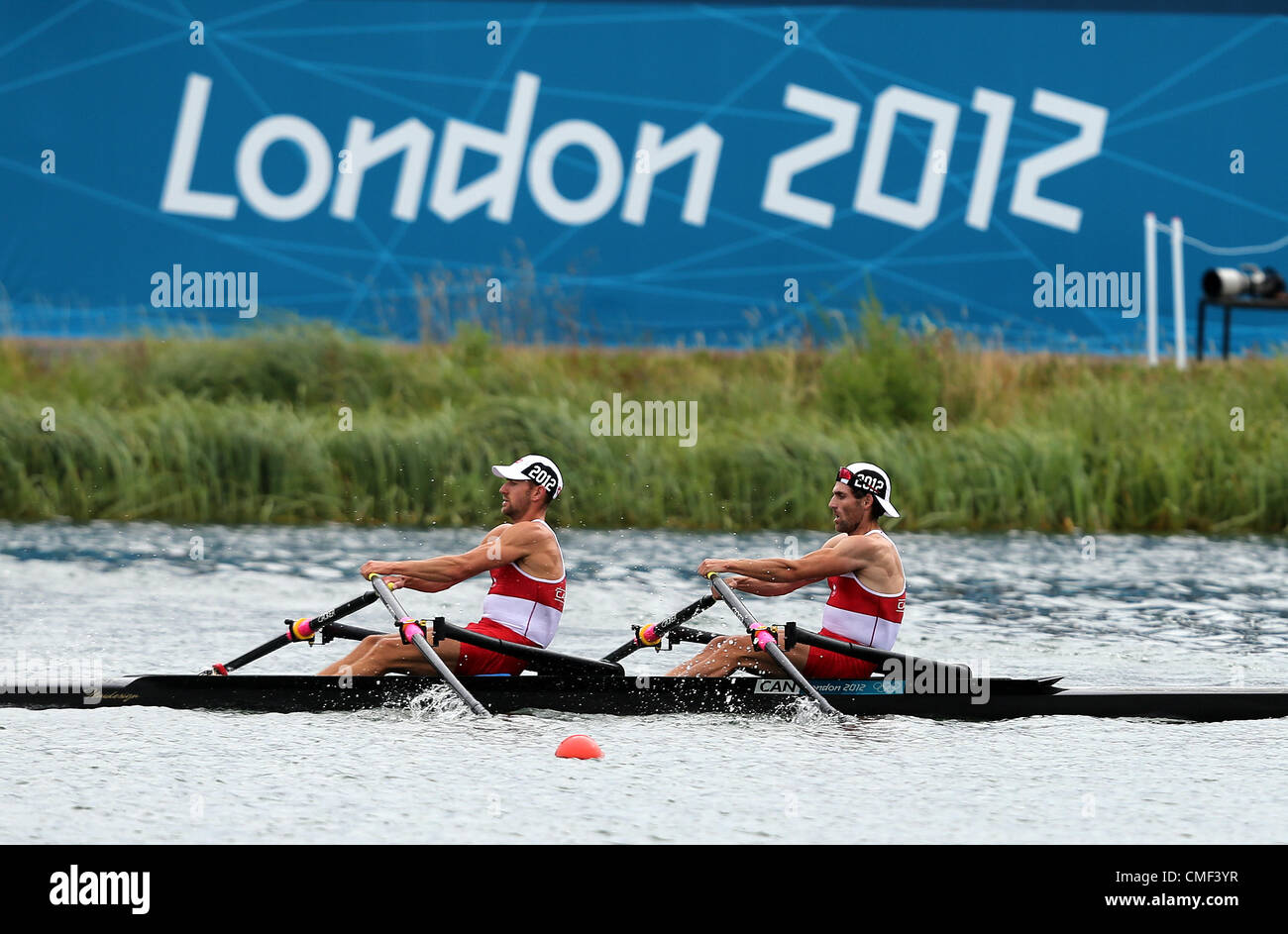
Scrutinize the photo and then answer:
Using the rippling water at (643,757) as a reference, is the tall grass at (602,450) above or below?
above

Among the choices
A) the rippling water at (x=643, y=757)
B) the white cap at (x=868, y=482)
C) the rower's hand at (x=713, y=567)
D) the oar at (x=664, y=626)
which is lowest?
the rippling water at (x=643, y=757)

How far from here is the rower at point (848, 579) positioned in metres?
9.58

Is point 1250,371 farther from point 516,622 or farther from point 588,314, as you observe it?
point 516,622

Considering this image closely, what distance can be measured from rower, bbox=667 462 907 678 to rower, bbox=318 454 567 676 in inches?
32.5

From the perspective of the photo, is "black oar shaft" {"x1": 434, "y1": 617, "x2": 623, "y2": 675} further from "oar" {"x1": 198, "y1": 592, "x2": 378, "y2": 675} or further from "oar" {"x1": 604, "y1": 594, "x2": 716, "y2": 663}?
"oar" {"x1": 198, "y1": 592, "x2": 378, "y2": 675}

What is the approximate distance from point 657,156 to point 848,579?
17.6 m

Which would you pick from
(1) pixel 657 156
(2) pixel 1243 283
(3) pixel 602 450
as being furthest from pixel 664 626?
(2) pixel 1243 283

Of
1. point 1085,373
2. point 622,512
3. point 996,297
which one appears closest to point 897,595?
point 622,512

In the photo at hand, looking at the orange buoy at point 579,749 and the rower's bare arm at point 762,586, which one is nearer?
the orange buoy at point 579,749

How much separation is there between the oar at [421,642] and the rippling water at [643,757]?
0.65ft

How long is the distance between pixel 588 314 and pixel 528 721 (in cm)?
1467

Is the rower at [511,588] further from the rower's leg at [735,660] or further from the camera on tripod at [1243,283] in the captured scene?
the camera on tripod at [1243,283]
